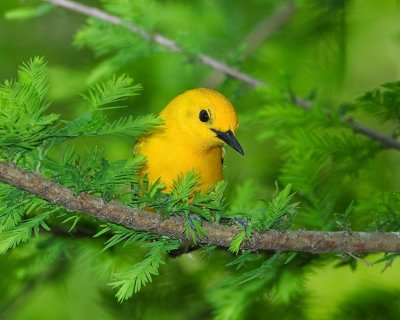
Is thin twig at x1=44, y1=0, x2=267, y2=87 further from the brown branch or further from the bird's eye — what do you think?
the brown branch

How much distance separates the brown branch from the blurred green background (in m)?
0.22

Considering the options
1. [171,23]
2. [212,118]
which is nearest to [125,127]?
[212,118]

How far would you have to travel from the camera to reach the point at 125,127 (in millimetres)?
2055

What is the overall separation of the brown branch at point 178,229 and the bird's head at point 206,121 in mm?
1093

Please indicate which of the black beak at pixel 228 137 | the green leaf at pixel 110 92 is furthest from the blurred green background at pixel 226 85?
the black beak at pixel 228 137

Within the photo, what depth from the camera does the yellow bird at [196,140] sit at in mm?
3434

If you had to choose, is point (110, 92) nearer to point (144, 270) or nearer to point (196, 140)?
point (144, 270)

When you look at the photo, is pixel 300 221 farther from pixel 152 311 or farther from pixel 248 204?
pixel 152 311

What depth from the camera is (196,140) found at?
360 centimetres

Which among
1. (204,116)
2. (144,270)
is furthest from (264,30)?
(144,270)

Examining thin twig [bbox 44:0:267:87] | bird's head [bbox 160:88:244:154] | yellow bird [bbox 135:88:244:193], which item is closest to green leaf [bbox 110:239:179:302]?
yellow bird [bbox 135:88:244:193]

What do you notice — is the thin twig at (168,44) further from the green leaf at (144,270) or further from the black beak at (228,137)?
the green leaf at (144,270)

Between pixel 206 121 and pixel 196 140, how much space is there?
4.2 inches

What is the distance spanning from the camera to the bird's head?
11.6 feet
